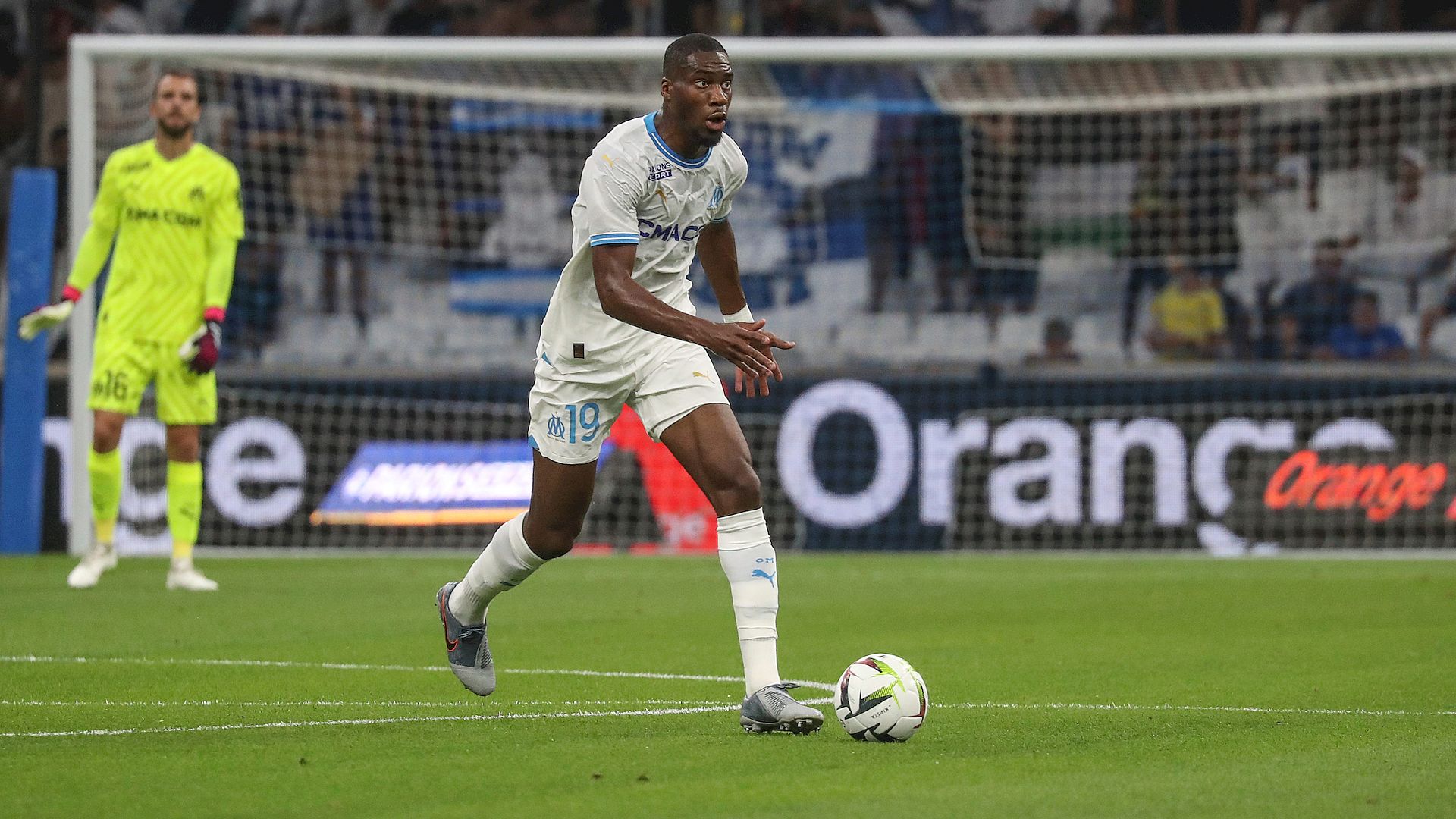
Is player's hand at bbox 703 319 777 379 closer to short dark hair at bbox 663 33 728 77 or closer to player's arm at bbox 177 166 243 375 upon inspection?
short dark hair at bbox 663 33 728 77

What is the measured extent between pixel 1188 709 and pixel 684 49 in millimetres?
2395

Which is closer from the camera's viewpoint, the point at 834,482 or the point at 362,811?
the point at 362,811

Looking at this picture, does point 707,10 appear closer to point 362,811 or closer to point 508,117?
point 508,117

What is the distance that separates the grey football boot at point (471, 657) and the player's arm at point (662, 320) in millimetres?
1184

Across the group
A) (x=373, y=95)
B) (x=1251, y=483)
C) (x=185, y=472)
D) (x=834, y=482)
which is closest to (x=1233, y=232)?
(x=1251, y=483)

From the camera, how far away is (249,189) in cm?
1562

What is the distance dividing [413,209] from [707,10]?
10.1 feet

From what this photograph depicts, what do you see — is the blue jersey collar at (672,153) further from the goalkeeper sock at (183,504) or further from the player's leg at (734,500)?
the goalkeeper sock at (183,504)

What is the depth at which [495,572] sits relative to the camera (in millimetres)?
5941

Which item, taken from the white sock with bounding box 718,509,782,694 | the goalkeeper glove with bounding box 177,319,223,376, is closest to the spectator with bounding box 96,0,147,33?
the goalkeeper glove with bounding box 177,319,223,376

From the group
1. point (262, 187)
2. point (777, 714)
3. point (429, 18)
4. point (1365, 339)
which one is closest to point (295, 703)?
point (777, 714)

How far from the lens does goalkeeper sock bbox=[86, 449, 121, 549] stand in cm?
1031

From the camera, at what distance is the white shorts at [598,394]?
5.59m

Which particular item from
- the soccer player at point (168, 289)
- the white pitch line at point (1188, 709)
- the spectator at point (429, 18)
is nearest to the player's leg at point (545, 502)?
the white pitch line at point (1188, 709)
